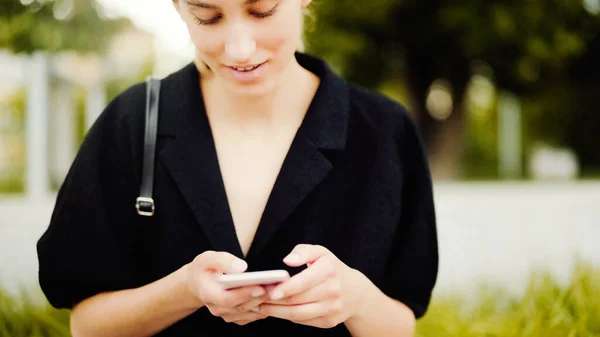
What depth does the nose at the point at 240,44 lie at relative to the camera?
138 centimetres

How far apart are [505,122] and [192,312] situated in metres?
18.1

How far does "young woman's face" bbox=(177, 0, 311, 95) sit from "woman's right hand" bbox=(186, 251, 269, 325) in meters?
0.44

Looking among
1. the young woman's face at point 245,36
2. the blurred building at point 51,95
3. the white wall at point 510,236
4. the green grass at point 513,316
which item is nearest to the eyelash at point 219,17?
the young woman's face at point 245,36

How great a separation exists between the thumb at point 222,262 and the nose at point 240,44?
1.47 ft

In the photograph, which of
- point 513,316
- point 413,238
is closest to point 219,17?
point 413,238

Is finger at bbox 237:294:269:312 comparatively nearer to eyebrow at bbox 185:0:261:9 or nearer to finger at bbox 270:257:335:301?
finger at bbox 270:257:335:301

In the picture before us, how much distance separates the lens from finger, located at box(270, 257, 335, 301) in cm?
120

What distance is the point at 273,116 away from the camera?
173cm

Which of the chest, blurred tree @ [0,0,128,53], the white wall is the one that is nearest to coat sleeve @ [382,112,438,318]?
the chest

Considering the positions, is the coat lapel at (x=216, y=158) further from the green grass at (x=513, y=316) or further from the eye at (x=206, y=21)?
the green grass at (x=513, y=316)

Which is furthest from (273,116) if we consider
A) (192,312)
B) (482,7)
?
(482,7)

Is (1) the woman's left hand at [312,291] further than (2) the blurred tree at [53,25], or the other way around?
(2) the blurred tree at [53,25]

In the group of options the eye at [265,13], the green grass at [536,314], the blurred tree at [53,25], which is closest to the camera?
the eye at [265,13]

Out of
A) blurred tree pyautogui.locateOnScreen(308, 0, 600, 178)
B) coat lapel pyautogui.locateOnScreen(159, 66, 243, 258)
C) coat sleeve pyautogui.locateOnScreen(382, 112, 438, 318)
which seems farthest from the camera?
blurred tree pyautogui.locateOnScreen(308, 0, 600, 178)
